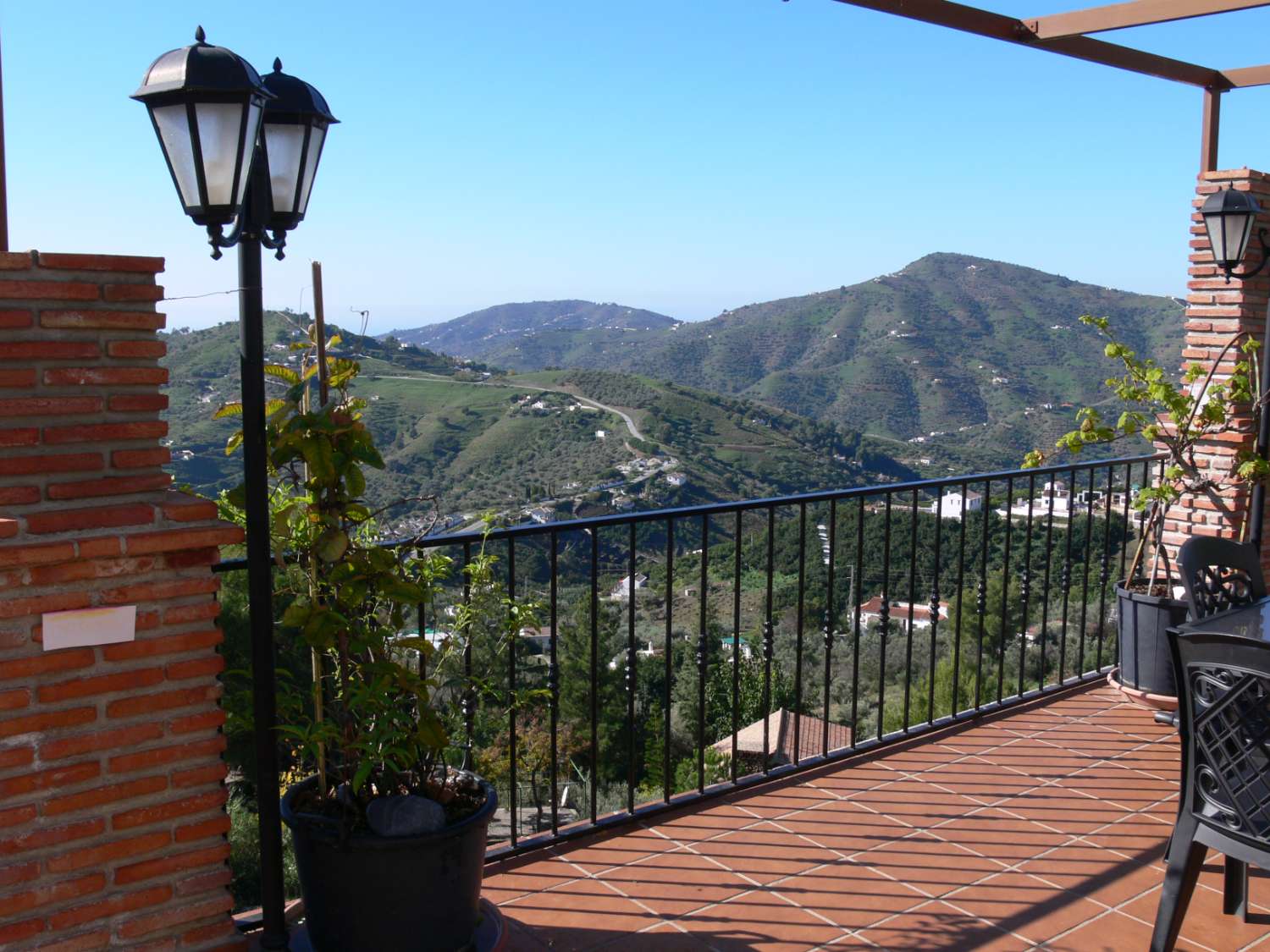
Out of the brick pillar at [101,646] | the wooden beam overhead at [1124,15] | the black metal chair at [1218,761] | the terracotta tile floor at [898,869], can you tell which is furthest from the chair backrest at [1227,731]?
the wooden beam overhead at [1124,15]

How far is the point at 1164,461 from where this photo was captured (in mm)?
4738

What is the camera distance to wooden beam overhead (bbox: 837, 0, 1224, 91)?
3867 millimetres

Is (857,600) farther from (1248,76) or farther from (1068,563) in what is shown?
(1248,76)

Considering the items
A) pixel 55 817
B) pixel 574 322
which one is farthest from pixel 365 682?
pixel 574 322

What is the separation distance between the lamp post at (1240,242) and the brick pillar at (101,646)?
437 cm

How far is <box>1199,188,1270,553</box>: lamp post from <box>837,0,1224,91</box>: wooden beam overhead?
659 millimetres

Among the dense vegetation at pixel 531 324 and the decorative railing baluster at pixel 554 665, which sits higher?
the dense vegetation at pixel 531 324

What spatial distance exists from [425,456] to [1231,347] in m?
21.0

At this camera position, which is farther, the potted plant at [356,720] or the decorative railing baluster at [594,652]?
the decorative railing baluster at [594,652]

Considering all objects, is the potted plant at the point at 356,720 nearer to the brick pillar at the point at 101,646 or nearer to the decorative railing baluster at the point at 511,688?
the brick pillar at the point at 101,646

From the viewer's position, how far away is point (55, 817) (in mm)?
2014

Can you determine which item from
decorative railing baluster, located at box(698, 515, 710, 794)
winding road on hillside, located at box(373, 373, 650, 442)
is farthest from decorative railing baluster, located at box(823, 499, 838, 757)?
winding road on hillside, located at box(373, 373, 650, 442)

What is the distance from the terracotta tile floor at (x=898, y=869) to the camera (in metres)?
2.62

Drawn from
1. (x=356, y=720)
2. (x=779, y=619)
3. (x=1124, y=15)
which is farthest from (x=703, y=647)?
(x=1124, y=15)
